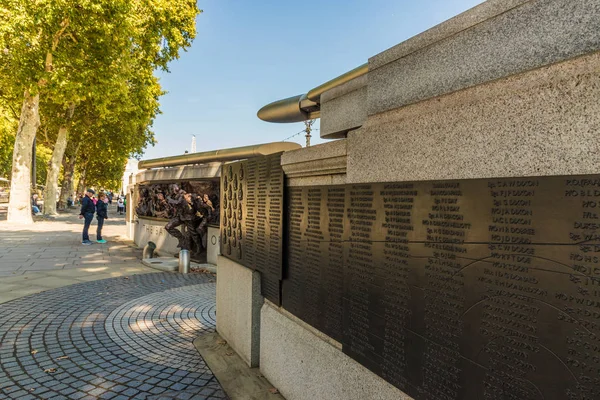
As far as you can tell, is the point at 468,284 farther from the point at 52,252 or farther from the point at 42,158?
the point at 42,158

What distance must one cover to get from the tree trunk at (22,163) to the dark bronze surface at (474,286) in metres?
21.2

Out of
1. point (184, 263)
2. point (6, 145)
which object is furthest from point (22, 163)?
point (6, 145)

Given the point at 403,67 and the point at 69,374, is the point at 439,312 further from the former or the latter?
the point at 69,374

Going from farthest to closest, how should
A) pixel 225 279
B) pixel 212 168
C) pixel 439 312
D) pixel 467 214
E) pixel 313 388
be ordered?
pixel 212 168, pixel 225 279, pixel 313 388, pixel 439 312, pixel 467 214

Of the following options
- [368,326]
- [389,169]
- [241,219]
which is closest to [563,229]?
[389,169]

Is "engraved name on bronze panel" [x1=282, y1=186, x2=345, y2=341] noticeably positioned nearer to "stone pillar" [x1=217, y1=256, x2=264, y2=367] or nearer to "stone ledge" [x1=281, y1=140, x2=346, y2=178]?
"stone ledge" [x1=281, y1=140, x2=346, y2=178]

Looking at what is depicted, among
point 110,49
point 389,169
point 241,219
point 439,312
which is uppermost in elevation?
point 110,49

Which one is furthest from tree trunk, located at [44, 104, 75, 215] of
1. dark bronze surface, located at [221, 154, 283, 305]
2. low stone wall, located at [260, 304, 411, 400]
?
low stone wall, located at [260, 304, 411, 400]

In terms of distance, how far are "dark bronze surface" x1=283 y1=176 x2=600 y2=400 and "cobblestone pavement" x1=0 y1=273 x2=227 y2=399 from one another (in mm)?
2061

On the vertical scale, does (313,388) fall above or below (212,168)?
below

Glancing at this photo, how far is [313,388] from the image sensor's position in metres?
2.79

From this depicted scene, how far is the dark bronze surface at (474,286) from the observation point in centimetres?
127

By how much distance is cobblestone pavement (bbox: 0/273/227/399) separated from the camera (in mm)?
3469

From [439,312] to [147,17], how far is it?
20140 millimetres
